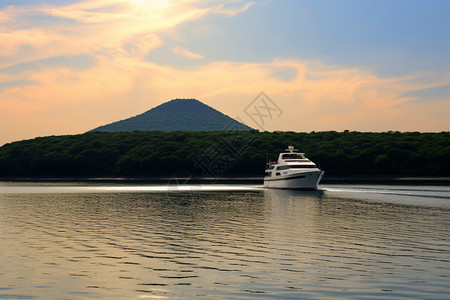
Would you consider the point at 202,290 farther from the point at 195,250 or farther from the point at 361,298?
the point at 195,250

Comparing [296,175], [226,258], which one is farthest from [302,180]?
[226,258]

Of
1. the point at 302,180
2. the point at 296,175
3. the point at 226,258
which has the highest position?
the point at 296,175

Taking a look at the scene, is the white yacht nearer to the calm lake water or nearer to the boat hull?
the boat hull

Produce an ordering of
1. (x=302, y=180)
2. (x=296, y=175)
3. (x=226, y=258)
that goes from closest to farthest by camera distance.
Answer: (x=226, y=258) < (x=302, y=180) < (x=296, y=175)

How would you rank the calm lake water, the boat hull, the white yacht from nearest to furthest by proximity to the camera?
1. the calm lake water
2. the boat hull
3. the white yacht

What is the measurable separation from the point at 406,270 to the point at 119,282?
12.9 meters

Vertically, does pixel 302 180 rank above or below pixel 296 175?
below

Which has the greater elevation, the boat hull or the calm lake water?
the boat hull

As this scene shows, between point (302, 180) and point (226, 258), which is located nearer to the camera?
Answer: point (226, 258)

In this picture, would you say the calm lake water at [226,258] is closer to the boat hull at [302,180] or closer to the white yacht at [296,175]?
the boat hull at [302,180]

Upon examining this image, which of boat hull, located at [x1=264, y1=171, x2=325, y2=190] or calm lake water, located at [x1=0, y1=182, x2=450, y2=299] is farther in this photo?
boat hull, located at [x1=264, y1=171, x2=325, y2=190]

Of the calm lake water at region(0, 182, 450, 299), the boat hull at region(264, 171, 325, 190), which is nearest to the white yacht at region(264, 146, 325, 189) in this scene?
the boat hull at region(264, 171, 325, 190)

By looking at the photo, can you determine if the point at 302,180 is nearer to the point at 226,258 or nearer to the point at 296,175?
the point at 296,175

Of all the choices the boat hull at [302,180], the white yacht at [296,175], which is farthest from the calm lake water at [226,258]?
the white yacht at [296,175]
